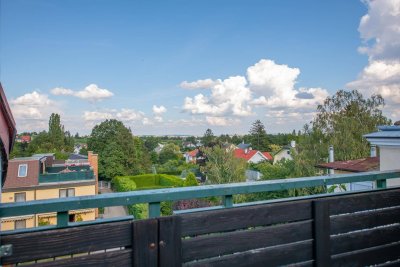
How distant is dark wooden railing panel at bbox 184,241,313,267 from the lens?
4.99ft

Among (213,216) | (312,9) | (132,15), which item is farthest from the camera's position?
(312,9)

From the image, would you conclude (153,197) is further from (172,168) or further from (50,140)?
(50,140)

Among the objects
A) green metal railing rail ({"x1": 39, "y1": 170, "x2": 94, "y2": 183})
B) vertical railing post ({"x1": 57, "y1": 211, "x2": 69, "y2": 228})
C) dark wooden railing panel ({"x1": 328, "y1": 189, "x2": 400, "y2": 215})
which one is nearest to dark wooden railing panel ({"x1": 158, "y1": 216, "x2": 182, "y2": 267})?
vertical railing post ({"x1": 57, "y1": 211, "x2": 69, "y2": 228})

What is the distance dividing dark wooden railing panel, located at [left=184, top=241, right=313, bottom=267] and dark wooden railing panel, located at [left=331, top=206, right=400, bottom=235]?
22 cm

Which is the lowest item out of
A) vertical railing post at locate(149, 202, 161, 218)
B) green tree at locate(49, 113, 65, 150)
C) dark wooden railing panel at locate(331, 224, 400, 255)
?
dark wooden railing panel at locate(331, 224, 400, 255)

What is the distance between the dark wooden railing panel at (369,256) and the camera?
6.01ft

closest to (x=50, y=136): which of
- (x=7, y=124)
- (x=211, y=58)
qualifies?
(x=211, y=58)

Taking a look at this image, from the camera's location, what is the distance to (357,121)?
2244 cm

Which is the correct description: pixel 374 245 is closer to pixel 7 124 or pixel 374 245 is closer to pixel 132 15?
pixel 7 124

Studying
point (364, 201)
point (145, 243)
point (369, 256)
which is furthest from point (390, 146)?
point (145, 243)

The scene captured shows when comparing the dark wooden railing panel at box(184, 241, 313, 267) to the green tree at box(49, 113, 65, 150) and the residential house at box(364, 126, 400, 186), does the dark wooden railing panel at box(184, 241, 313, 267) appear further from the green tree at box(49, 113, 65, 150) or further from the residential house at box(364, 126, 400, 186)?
the green tree at box(49, 113, 65, 150)

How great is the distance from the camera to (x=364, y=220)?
1.93 metres

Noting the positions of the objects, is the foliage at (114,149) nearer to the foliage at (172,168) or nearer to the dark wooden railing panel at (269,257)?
the foliage at (172,168)

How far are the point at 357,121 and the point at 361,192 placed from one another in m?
23.0
